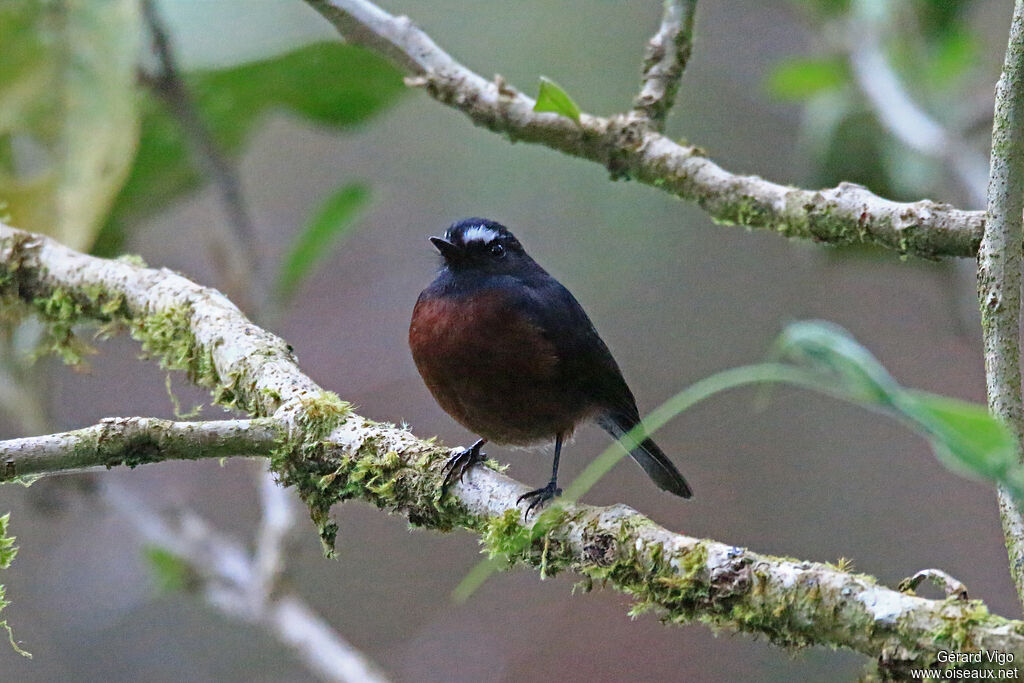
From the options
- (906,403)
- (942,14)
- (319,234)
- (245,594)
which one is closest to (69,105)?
(319,234)

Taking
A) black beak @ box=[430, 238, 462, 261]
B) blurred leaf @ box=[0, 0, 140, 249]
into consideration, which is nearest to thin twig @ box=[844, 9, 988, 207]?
black beak @ box=[430, 238, 462, 261]

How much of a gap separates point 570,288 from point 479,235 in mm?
3447

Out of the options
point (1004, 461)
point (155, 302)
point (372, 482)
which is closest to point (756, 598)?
point (1004, 461)

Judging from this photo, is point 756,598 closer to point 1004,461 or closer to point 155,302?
point 1004,461

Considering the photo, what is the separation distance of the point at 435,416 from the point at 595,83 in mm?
2783

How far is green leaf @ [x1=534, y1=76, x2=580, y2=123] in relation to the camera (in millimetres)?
2488

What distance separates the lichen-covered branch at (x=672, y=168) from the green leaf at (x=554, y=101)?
0.11 m

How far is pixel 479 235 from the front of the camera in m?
3.24

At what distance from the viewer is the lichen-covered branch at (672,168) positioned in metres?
2.09

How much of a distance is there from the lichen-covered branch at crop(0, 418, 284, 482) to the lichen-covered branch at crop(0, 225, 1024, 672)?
0.16 feet

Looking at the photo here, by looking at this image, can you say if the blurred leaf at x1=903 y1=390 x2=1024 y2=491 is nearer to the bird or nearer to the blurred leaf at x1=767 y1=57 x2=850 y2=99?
the bird

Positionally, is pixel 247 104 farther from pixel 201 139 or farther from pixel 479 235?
pixel 479 235

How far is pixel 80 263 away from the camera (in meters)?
2.89

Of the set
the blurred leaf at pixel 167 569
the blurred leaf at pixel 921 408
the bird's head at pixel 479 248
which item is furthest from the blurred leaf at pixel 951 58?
the blurred leaf at pixel 167 569
